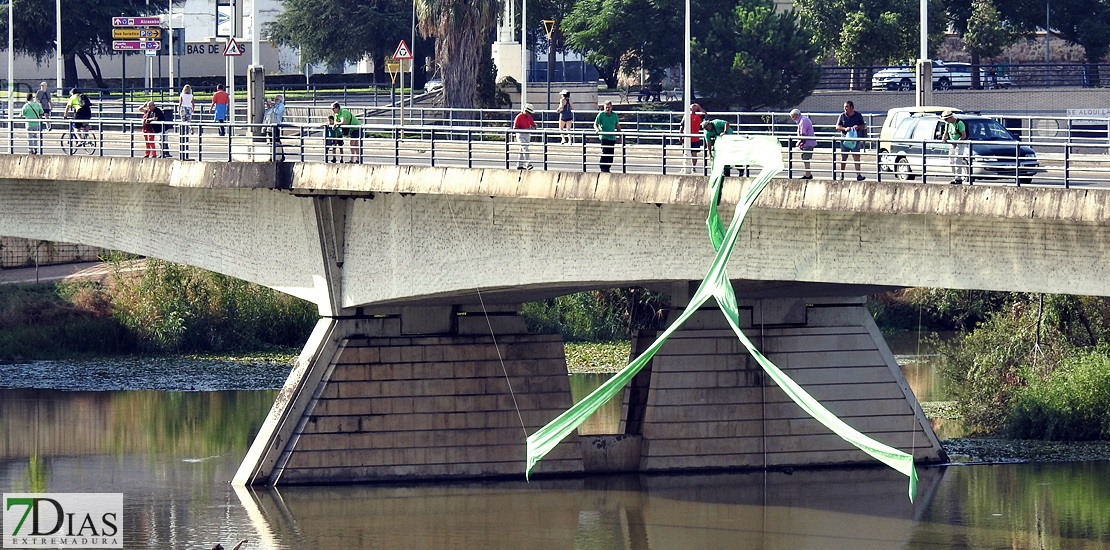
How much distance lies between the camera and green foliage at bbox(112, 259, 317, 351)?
51.6 m

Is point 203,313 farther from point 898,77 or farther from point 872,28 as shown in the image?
point 898,77

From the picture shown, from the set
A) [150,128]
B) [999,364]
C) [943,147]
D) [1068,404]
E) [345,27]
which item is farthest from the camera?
[345,27]

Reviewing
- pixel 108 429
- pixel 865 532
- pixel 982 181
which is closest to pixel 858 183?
pixel 982 181

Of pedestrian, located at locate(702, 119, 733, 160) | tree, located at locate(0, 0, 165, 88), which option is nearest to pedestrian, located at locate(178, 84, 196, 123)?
pedestrian, located at locate(702, 119, 733, 160)

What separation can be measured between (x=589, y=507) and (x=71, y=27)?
50842 millimetres

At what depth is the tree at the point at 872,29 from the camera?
6844 centimetres

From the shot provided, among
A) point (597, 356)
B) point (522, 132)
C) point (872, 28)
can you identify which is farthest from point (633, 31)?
point (522, 132)

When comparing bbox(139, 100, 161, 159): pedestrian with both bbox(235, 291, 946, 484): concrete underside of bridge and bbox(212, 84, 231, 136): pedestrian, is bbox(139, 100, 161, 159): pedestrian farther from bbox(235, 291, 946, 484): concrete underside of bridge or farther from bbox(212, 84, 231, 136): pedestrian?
bbox(235, 291, 946, 484): concrete underside of bridge

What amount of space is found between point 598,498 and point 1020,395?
33.3 feet

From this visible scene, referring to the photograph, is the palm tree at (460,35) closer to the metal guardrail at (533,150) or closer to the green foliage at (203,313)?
the green foliage at (203,313)

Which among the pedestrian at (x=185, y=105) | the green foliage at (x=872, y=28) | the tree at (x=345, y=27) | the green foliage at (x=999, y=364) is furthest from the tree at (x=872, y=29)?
the pedestrian at (x=185, y=105)

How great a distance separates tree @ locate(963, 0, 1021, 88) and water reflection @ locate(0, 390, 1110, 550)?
37983 mm

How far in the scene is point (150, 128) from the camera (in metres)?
36.8

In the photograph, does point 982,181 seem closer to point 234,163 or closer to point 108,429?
point 234,163
